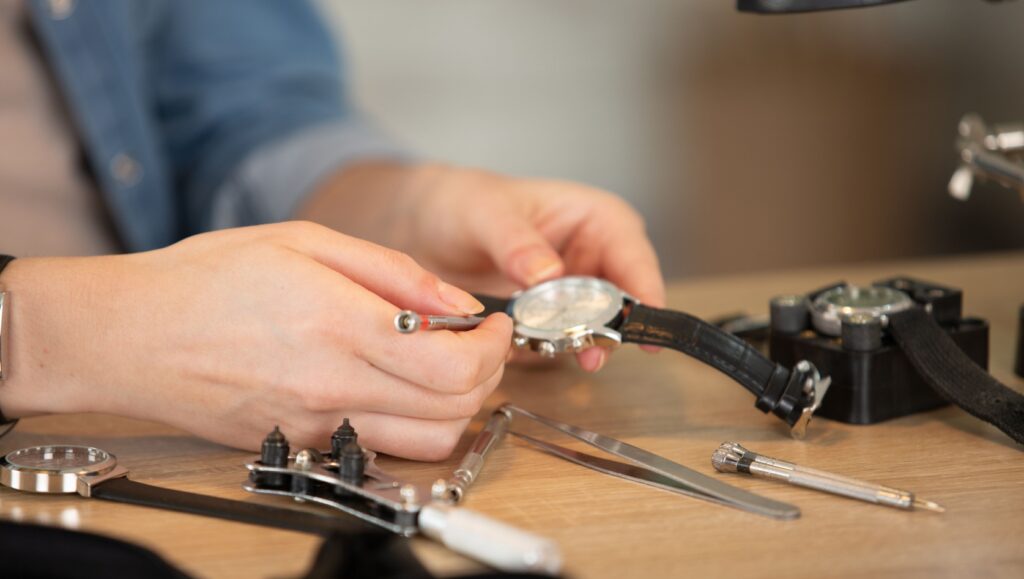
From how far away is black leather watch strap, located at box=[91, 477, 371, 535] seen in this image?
0.58 metres

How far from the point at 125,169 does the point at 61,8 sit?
17cm

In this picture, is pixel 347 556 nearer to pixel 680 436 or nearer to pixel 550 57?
pixel 680 436

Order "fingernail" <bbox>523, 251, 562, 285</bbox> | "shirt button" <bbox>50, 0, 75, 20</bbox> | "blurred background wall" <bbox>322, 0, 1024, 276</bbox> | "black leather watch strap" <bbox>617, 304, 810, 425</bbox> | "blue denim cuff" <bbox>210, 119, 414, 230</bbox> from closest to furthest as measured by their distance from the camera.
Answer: "black leather watch strap" <bbox>617, 304, 810, 425</bbox>, "fingernail" <bbox>523, 251, 562, 285</bbox>, "shirt button" <bbox>50, 0, 75, 20</bbox>, "blue denim cuff" <bbox>210, 119, 414, 230</bbox>, "blurred background wall" <bbox>322, 0, 1024, 276</bbox>

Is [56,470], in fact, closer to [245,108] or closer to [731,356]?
[731,356]

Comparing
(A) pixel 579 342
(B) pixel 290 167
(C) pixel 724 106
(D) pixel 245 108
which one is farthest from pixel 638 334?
(C) pixel 724 106

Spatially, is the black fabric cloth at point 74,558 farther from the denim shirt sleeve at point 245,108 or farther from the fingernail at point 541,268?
the denim shirt sleeve at point 245,108

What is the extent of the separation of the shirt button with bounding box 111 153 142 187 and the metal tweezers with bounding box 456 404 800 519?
627 millimetres

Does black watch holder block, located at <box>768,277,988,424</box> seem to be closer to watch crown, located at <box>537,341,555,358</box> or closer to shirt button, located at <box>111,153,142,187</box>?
watch crown, located at <box>537,341,555,358</box>

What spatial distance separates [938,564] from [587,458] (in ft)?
0.70

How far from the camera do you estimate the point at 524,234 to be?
0.85 meters

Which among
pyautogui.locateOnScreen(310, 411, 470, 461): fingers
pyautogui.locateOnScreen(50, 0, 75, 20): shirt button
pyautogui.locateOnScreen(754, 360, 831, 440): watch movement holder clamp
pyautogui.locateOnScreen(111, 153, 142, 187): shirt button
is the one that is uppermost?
pyautogui.locateOnScreen(50, 0, 75, 20): shirt button

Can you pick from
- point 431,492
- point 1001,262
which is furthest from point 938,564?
point 1001,262

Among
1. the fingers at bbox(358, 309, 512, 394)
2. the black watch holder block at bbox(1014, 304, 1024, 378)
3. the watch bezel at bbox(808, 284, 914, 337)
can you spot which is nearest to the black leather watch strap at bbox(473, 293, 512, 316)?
the fingers at bbox(358, 309, 512, 394)

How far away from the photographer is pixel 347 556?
52cm
